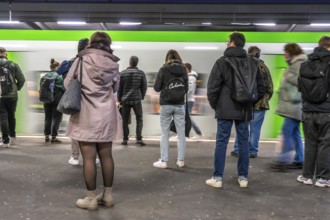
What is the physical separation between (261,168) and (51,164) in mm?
2748

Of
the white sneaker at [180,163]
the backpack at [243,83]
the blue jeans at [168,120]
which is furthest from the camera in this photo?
the white sneaker at [180,163]

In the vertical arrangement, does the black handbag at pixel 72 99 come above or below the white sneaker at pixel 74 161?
above

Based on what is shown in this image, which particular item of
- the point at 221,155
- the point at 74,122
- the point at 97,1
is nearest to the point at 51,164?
the point at 74,122

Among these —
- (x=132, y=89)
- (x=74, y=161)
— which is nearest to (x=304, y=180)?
(x=74, y=161)

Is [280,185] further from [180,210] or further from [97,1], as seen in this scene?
[97,1]

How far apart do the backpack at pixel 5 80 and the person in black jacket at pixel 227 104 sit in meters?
3.73

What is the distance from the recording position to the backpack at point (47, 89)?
656cm

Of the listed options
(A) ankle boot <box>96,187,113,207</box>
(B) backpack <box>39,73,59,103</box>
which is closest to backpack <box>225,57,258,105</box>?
(A) ankle boot <box>96,187,113,207</box>

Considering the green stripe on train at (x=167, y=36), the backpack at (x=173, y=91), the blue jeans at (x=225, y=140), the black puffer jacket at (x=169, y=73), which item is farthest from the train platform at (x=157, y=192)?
the green stripe on train at (x=167, y=36)

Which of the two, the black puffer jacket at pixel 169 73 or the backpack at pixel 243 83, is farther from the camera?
the black puffer jacket at pixel 169 73

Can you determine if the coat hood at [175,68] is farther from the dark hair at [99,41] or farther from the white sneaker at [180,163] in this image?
the dark hair at [99,41]

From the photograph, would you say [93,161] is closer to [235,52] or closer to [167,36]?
[235,52]

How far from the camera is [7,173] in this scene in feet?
14.8

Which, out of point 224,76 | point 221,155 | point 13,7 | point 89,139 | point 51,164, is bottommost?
point 51,164
